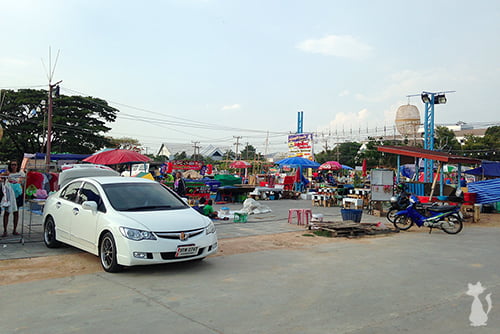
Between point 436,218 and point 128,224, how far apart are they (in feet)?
30.6

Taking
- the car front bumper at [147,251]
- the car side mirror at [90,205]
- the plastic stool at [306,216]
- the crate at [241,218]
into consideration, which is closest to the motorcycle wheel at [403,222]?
the plastic stool at [306,216]

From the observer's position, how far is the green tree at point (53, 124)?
3753 centimetres

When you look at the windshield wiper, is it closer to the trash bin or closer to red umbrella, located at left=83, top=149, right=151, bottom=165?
the trash bin

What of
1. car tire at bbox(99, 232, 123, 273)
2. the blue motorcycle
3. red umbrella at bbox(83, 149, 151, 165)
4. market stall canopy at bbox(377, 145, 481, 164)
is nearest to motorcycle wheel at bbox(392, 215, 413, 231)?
the blue motorcycle

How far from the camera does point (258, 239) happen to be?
10516mm

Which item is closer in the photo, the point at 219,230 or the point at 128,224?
the point at 128,224

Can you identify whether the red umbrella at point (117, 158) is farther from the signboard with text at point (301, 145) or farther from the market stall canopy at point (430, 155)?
the signboard with text at point (301, 145)

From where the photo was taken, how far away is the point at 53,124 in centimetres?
3738

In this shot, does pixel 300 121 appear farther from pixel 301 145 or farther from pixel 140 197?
pixel 140 197

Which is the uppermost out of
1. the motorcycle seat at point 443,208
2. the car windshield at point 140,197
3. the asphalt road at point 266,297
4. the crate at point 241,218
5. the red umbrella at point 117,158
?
the red umbrella at point 117,158

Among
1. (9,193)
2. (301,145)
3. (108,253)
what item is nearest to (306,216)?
(108,253)

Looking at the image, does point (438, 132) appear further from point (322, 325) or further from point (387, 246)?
point (322, 325)

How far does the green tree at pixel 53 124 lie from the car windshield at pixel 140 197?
109ft

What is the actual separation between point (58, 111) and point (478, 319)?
131 feet
